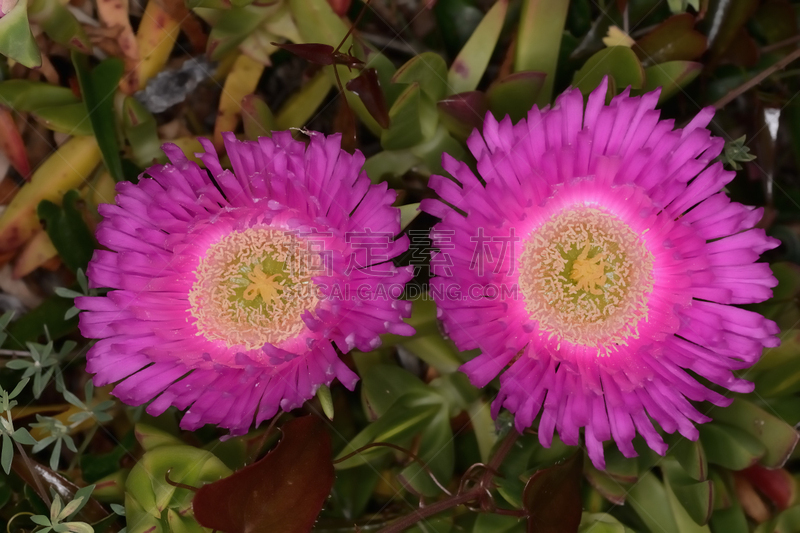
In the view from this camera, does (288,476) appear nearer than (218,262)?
Yes

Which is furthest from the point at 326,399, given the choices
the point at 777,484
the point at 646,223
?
the point at 777,484

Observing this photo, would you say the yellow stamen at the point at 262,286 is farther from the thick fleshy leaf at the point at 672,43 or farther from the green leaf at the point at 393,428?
the thick fleshy leaf at the point at 672,43

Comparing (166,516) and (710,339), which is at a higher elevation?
(710,339)

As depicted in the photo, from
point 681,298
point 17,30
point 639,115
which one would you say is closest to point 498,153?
point 639,115

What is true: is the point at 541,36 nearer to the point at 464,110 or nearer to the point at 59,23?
the point at 464,110

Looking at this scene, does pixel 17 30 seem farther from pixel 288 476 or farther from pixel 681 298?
pixel 681 298

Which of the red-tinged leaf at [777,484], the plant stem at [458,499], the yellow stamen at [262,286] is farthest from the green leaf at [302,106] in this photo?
the red-tinged leaf at [777,484]
